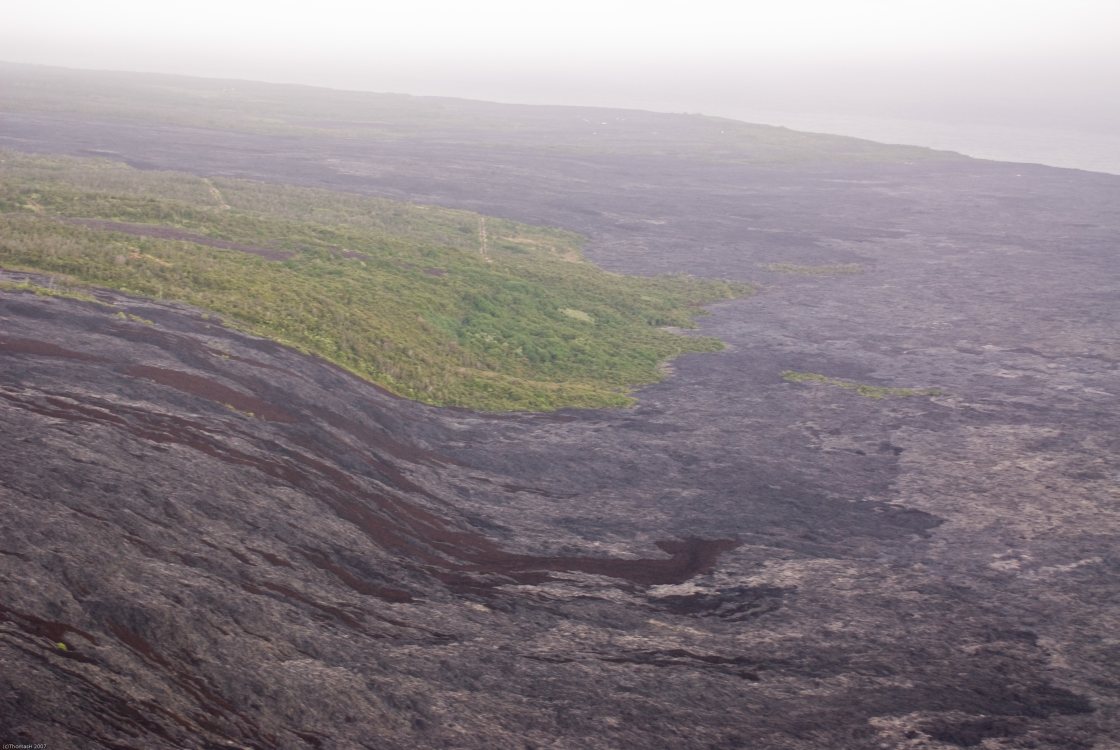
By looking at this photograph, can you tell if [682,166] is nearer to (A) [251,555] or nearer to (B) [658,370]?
(B) [658,370]

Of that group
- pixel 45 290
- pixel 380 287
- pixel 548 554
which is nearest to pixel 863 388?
pixel 380 287

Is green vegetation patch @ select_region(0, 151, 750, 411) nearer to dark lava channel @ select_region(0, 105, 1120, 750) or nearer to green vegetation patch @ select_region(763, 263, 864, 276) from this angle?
dark lava channel @ select_region(0, 105, 1120, 750)

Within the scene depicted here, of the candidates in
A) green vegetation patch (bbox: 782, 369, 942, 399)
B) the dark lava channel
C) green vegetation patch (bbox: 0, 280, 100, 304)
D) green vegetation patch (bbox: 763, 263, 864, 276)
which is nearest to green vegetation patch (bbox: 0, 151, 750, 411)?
green vegetation patch (bbox: 0, 280, 100, 304)

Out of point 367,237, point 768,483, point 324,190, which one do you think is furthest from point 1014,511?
point 324,190

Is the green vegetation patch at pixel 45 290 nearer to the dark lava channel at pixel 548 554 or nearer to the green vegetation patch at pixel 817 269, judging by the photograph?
the dark lava channel at pixel 548 554

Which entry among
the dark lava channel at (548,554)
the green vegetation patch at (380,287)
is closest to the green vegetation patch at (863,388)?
the dark lava channel at (548,554)
